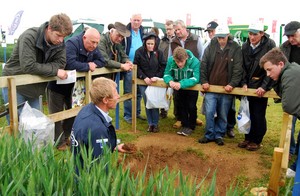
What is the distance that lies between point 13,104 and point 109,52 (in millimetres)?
2501

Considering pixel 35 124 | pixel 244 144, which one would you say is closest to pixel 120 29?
pixel 35 124

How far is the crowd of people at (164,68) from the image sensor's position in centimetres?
332

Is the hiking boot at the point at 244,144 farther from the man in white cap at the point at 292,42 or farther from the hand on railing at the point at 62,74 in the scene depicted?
the hand on railing at the point at 62,74

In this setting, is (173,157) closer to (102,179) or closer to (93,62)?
(93,62)

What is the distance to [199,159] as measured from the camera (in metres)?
4.68

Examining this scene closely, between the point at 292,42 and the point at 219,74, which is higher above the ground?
the point at 292,42

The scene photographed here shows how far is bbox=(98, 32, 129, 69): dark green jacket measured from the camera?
17.2 feet

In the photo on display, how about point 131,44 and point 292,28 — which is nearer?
point 292,28

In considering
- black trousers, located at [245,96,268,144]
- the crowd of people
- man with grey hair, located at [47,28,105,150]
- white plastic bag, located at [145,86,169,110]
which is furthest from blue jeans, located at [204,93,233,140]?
man with grey hair, located at [47,28,105,150]

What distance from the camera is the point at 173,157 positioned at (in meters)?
4.75

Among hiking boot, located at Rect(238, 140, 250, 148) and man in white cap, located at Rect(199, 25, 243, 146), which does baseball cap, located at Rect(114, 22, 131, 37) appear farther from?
hiking boot, located at Rect(238, 140, 250, 148)

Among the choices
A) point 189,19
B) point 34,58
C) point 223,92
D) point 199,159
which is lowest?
point 199,159

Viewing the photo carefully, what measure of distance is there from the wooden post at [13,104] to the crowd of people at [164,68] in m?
0.29

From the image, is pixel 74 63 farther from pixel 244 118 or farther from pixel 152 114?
pixel 244 118
